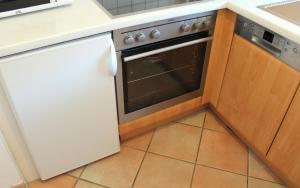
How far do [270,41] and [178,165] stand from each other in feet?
2.88

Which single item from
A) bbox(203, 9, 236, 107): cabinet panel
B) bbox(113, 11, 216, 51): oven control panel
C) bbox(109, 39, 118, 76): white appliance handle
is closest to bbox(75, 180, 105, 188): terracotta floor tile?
bbox(109, 39, 118, 76): white appliance handle

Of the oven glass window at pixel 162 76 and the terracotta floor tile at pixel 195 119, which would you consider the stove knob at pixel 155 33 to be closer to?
the oven glass window at pixel 162 76

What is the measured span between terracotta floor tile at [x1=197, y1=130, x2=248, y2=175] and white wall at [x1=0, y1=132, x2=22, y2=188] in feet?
3.41

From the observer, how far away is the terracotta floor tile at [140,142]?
175 cm

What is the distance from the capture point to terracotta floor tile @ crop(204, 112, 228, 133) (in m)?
1.89

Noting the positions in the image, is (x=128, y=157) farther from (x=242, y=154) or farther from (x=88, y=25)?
(x=88, y=25)

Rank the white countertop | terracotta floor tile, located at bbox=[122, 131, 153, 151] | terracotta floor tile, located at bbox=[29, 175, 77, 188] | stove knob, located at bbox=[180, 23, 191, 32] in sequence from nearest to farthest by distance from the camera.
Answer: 1. the white countertop
2. stove knob, located at bbox=[180, 23, 191, 32]
3. terracotta floor tile, located at bbox=[29, 175, 77, 188]
4. terracotta floor tile, located at bbox=[122, 131, 153, 151]

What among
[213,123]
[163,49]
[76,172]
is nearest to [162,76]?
[163,49]

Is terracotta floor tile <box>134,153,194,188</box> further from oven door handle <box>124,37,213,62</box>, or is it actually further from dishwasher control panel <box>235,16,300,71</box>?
dishwasher control panel <box>235,16,300,71</box>

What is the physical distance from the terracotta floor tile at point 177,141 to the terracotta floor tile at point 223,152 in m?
0.05

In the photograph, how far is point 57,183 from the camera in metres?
1.54

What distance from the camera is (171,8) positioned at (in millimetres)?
1305

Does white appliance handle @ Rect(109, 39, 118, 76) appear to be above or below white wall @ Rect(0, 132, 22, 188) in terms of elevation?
above

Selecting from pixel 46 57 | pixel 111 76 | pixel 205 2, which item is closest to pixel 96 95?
pixel 111 76
